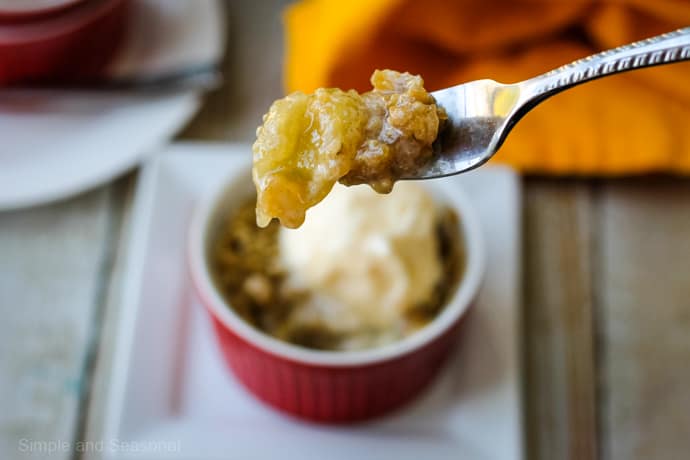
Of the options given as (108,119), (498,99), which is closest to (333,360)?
(498,99)

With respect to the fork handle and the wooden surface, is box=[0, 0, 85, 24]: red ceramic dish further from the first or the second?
the fork handle

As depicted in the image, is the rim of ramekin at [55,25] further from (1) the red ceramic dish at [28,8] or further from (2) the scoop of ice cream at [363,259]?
(2) the scoop of ice cream at [363,259]

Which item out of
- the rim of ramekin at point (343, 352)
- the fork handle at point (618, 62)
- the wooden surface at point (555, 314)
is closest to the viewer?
the fork handle at point (618, 62)

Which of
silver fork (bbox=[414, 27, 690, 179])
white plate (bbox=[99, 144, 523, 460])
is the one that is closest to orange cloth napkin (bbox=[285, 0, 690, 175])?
white plate (bbox=[99, 144, 523, 460])

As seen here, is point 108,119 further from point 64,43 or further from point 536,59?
point 536,59

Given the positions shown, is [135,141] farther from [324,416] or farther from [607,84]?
[607,84]

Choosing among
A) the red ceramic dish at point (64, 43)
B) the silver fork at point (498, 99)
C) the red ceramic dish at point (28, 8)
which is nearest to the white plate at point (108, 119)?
the red ceramic dish at point (64, 43)
